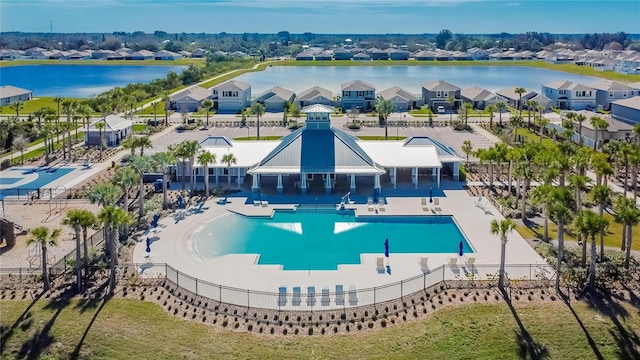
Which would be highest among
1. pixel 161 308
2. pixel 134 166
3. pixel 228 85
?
pixel 228 85

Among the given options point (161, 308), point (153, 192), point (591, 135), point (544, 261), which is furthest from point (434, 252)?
point (591, 135)

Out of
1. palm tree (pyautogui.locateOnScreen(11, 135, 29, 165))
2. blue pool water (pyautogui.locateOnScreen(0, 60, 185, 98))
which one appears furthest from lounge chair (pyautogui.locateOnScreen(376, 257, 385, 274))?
blue pool water (pyautogui.locateOnScreen(0, 60, 185, 98))

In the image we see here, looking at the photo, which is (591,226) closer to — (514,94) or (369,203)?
(369,203)

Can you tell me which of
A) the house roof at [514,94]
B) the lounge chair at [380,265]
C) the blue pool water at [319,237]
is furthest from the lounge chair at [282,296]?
the house roof at [514,94]

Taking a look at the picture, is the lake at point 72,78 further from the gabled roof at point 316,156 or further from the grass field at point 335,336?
Answer: the grass field at point 335,336

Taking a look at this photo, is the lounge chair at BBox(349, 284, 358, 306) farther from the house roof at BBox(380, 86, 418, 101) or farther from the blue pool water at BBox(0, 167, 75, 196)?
the house roof at BBox(380, 86, 418, 101)

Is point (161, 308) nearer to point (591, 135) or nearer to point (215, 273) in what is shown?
point (215, 273)

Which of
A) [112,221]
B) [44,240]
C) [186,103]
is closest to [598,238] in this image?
[112,221]

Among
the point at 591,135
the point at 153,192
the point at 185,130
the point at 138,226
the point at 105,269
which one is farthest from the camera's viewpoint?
the point at 185,130
